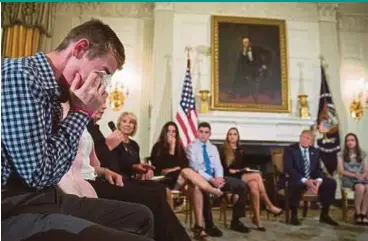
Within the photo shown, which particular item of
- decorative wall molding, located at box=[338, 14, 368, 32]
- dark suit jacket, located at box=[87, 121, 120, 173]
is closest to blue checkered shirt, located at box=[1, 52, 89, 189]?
dark suit jacket, located at box=[87, 121, 120, 173]

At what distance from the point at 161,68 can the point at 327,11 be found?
2.93 meters

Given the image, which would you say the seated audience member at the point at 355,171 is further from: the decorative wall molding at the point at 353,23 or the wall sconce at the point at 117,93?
the wall sconce at the point at 117,93

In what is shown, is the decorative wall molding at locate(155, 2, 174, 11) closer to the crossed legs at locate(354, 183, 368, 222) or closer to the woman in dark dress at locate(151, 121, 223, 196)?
the woman in dark dress at locate(151, 121, 223, 196)

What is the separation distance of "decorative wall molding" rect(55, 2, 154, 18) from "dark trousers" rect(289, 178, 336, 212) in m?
3.70

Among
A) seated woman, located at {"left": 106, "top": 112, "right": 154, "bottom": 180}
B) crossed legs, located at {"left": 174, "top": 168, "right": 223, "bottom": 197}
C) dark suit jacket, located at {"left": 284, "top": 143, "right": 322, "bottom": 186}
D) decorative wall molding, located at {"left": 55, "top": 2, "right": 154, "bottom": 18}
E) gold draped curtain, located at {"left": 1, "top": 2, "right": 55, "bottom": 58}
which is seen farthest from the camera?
decorative wall molding, located at {"left": 55, "top": 2, "right": 154, "bottom": 18}

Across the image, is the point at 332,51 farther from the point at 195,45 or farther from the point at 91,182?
the point at 91,182

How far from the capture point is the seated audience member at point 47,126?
65 centimetres

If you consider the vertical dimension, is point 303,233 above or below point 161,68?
below

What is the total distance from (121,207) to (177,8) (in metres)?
5.19

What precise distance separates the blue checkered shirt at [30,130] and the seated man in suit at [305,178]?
3338 millimetres

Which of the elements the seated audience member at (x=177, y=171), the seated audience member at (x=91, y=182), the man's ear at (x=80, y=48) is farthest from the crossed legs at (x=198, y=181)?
the man's ear at (x=80, y=48)

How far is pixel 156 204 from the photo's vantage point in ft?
5.13

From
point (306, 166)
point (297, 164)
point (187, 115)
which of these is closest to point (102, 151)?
point (297, 164)

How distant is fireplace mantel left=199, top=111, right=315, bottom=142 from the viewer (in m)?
5.56
